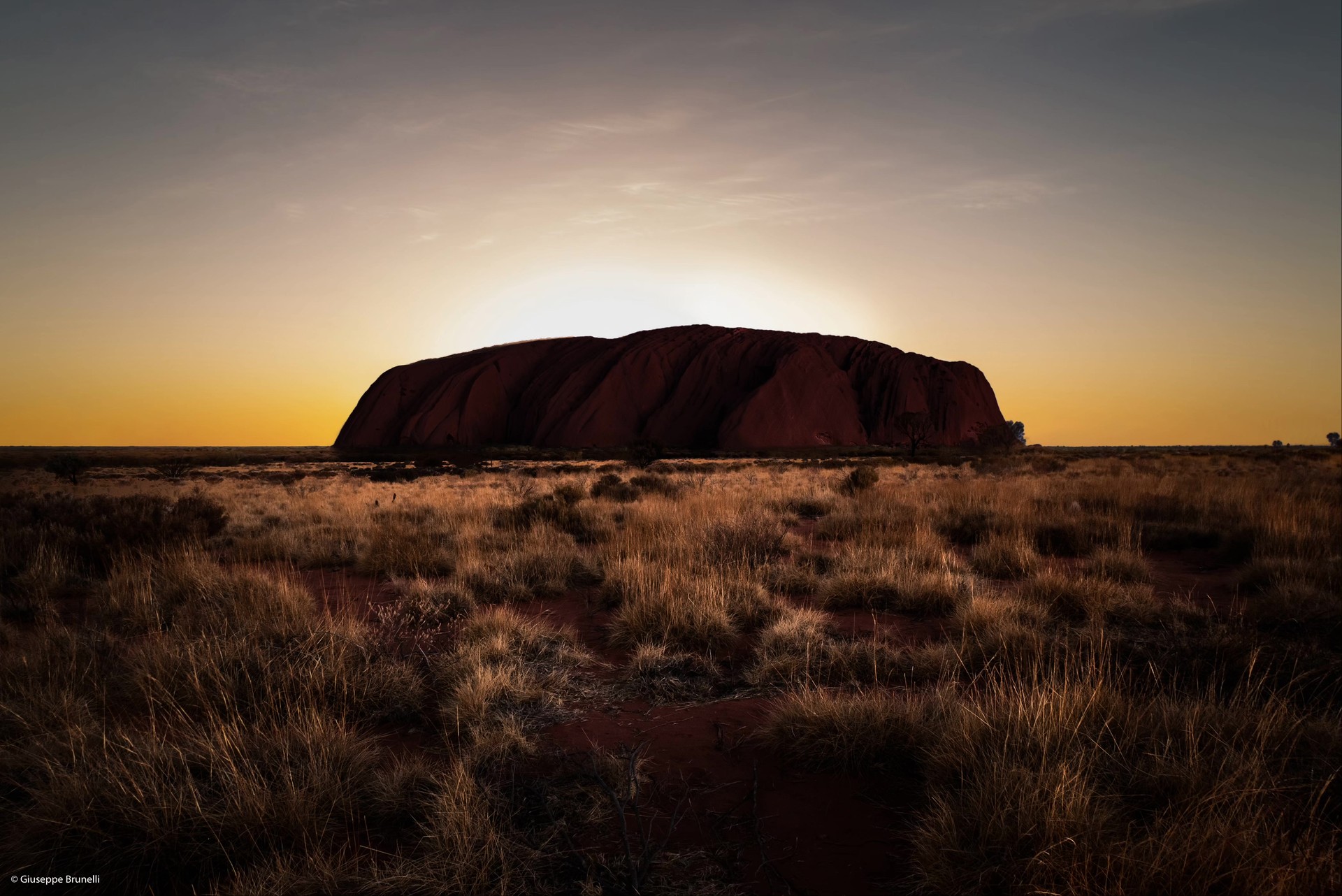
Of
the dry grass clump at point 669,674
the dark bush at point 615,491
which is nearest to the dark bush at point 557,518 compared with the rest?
the dark bush at point 615,491

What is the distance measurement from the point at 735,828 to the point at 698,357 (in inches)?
3006

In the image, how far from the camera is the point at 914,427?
2072 inches

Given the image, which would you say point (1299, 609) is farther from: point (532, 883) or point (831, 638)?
point (532, 883)

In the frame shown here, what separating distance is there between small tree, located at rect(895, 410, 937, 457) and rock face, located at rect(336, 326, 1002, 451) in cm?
195

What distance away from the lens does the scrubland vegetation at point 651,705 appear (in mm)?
2219

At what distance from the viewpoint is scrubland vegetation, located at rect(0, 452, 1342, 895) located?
2.22 metres

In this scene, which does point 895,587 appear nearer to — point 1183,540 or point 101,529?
point 1183,540

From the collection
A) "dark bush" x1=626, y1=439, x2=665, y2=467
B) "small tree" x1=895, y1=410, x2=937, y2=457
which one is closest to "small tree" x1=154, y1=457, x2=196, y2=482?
"dark bush" x1=626, y1=439, x2=665, y2=467

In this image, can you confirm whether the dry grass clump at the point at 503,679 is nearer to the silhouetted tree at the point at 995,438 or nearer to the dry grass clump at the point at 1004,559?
the dry grass clump at the point at 1004,559

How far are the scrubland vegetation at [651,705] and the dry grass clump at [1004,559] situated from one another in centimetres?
5

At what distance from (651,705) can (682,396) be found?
71.0 metres

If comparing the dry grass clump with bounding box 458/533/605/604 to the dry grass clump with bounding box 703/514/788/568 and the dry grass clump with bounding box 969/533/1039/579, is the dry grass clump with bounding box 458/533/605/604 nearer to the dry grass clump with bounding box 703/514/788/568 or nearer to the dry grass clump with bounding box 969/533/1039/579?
the dry grass clump with bounding box 703/514/788/568

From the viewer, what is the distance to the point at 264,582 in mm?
6133

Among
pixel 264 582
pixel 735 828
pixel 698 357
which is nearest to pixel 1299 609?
pixel 735 828
